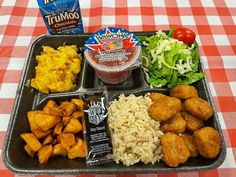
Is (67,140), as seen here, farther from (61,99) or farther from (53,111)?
(61,99)

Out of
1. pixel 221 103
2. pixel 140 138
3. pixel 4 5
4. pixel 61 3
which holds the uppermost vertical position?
pixel 61 3

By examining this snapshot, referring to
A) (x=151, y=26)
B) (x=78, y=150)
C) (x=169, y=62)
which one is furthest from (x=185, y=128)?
(x=151, y=26)

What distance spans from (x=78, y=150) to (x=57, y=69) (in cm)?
54

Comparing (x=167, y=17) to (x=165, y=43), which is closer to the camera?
(x=165, y=43)

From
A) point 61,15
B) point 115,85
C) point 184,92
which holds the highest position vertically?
point 61,15

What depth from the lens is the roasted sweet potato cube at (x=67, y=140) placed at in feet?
4.86

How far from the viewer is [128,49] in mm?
1782

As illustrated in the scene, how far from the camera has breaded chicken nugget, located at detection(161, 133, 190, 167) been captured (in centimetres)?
139

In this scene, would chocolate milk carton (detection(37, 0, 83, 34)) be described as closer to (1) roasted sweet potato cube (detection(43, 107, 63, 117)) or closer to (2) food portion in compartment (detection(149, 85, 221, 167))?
(1) roasted sweet potato cube (detection(43, 107, 63, 117))

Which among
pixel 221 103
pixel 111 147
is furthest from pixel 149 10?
pixel 111 147

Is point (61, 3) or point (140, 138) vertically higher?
point (61, 3)

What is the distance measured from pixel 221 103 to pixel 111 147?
81cm

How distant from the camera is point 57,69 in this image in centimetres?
176

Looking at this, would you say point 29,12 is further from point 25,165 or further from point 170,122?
point 170,122
